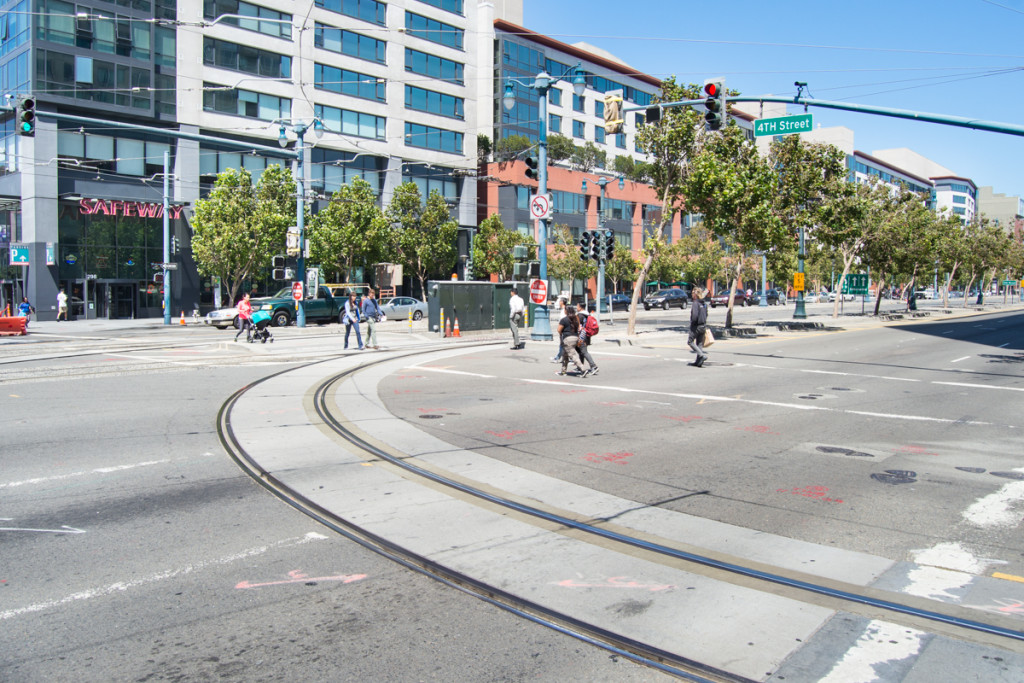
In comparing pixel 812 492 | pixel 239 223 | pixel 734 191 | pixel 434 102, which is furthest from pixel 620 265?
pixel 812 492

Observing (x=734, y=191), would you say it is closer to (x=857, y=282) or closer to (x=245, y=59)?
(x=857, y=282)

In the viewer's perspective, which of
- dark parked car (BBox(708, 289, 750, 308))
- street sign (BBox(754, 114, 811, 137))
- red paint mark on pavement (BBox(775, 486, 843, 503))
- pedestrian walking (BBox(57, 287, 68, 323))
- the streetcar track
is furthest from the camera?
dark parked car (BBox(708, 289, 750, 308))

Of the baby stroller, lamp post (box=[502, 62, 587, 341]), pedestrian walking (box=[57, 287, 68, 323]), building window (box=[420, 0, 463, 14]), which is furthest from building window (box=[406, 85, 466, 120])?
the baby stroller

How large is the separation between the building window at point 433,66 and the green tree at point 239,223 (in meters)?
16.5

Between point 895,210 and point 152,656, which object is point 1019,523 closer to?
point 152,656

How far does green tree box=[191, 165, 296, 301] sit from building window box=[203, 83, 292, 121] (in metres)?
4.88

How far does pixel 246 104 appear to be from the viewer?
46625mm

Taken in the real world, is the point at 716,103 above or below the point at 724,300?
above

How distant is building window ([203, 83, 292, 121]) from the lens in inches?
1784

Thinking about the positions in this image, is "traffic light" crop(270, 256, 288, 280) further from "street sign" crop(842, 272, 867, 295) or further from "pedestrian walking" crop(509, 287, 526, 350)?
"street sign" crop(842, 272, 867, 295)

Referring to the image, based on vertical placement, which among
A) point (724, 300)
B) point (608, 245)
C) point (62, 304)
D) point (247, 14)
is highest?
point (247, 14)

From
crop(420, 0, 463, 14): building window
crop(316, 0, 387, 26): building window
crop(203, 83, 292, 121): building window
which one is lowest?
crop(203, 83, 292, 121): building window

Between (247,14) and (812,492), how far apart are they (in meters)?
48.6

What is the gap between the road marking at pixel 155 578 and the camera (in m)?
4.30
